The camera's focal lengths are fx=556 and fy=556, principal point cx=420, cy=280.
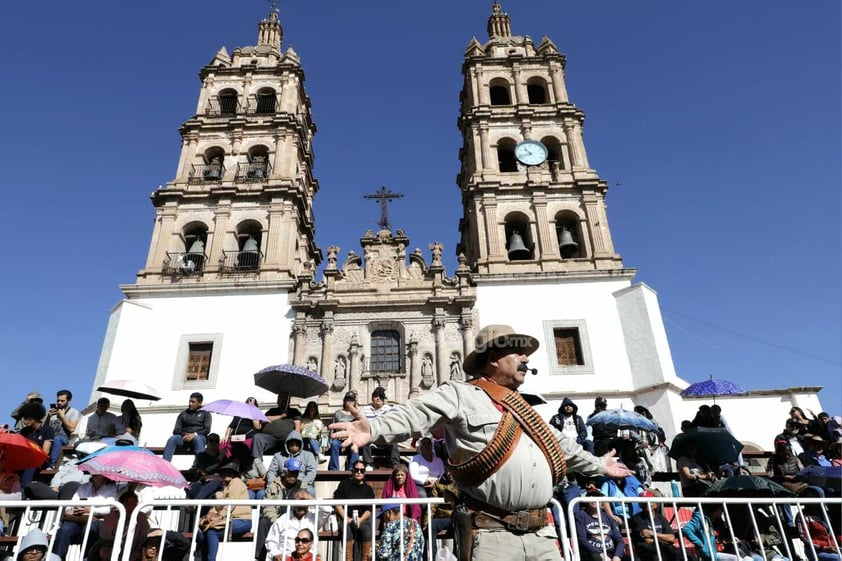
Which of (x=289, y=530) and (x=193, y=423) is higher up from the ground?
(x=193, y=423)

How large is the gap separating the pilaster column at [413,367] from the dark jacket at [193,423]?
307 inches

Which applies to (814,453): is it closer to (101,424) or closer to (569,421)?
(569,421)

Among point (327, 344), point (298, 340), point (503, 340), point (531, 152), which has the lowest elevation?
point (503, 340)

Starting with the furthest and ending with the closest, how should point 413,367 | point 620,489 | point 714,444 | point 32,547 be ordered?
point 413,367
point 714,444
point 620,489
point 32,547

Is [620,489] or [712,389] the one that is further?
[712,389]

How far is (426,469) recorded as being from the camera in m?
7.88

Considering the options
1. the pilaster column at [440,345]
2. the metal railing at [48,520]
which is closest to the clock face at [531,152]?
the pilaster column at [440,345]

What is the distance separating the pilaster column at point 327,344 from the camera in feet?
57.1

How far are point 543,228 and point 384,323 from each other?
6.78 m

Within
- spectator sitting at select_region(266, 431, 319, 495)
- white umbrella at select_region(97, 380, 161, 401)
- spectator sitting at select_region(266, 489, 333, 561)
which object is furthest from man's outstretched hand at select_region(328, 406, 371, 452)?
white umbrella at select_region(97, 380, 161, 401)

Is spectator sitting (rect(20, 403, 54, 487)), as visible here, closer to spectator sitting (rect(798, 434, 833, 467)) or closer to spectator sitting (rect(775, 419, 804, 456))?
spectator sitting (rect(798, 434, 833, 467))

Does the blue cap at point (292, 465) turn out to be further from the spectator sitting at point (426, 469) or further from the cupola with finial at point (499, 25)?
the cupola with finial at point (499, 25)

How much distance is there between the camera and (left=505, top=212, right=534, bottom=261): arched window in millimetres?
20047

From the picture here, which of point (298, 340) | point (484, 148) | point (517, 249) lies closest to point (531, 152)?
point (484, 148)
